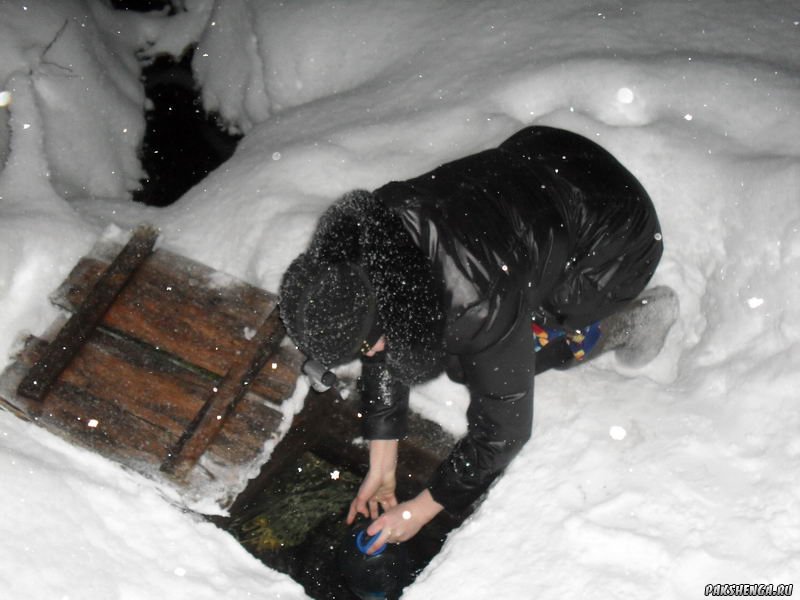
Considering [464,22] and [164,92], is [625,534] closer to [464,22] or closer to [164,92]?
[464,22]

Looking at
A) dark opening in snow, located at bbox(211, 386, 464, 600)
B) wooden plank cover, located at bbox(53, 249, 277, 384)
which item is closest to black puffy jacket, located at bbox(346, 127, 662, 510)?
dark opening in snow, located at bbox(211, 386, 464, 600)

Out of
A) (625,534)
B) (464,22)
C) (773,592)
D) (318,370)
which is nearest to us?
(318,370)

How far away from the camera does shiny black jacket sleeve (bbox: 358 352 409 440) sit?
2193 millimetres

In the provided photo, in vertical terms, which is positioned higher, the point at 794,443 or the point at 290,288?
the point at 290,288

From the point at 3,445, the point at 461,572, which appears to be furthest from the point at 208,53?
the point at 461,572

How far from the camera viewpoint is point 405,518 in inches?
85.4

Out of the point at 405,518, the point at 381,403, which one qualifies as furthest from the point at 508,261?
the point at 405,518

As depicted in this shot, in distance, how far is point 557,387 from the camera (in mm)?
2605

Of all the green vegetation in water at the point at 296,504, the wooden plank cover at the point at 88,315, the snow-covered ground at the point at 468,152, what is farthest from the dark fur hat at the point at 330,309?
the green vegetation in water at the point at 296,504

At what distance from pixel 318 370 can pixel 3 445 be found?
1333mm

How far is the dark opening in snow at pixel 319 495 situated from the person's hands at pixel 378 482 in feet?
1.03

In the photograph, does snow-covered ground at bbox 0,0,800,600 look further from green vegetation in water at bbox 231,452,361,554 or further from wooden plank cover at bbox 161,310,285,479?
green vegetation in water at bbox 231,452,361,554

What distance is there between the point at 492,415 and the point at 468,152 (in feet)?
5.26

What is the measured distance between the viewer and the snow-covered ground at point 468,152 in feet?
7.21
